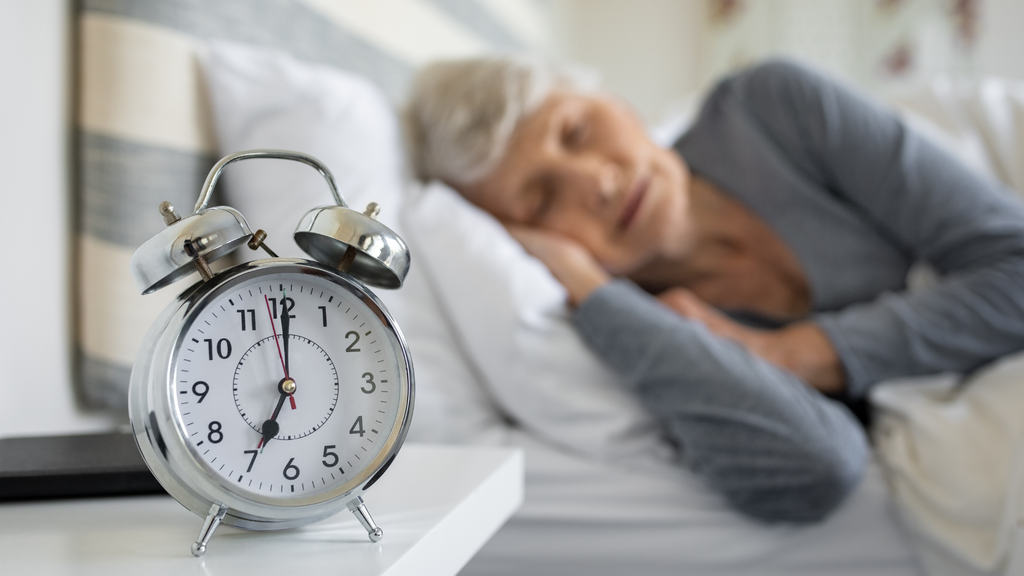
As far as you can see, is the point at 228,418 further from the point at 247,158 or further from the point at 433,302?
the point at 433,302

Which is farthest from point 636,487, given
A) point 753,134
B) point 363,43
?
point 363,43

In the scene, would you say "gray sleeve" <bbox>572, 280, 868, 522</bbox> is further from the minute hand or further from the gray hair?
the minute hand

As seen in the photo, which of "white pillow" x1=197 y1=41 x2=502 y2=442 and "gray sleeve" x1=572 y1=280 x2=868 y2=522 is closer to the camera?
"gray sleeve" x1=572 y1=280 x2=868 y2=522

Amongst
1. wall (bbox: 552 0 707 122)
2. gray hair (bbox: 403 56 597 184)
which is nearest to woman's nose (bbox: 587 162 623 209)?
gray hair (bbox: 403 56 597 184)

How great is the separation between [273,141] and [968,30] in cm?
252

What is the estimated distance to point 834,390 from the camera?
3.47ft

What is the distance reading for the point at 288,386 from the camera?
1.40ft

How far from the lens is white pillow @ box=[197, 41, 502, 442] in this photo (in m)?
0.93

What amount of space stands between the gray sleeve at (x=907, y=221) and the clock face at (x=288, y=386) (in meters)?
0.80

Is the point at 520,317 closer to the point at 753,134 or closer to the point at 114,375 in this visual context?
the point at 114,375

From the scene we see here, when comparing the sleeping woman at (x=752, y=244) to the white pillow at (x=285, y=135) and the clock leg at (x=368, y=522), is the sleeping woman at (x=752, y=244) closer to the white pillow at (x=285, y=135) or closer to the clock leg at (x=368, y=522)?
the white pillow at (x=285, y=135)

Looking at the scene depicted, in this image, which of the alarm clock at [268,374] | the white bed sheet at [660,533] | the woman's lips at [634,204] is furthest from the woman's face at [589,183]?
the alarm clock at [268,374]

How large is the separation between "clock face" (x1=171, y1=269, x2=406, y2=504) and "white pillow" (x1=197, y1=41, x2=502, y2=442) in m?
0.45

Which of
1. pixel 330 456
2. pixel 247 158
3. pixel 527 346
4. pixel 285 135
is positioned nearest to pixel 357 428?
pixel 330 456
